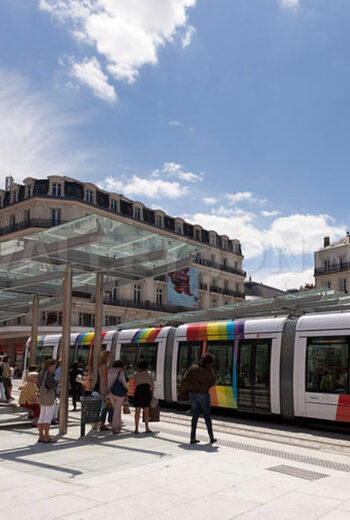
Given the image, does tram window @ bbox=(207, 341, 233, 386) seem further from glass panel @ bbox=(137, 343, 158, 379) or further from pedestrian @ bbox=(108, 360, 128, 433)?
pedestrian @ bbox=(108, 360, 128, 433)

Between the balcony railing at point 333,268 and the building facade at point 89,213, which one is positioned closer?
the building facade at point 89,213

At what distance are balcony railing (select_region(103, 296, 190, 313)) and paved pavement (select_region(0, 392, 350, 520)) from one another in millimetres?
35598

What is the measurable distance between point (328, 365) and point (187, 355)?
183 inches

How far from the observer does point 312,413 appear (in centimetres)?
1138

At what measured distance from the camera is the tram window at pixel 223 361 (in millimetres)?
13344

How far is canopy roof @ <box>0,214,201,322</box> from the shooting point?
31.3 feet

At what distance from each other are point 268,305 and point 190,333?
2299mm

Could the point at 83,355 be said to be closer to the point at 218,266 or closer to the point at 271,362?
the point at 271,362

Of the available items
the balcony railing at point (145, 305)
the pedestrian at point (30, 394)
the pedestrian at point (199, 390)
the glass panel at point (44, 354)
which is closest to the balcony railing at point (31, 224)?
the balcony railing at point (145, 305)

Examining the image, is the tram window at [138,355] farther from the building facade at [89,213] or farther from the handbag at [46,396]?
the building facade at [89,213]

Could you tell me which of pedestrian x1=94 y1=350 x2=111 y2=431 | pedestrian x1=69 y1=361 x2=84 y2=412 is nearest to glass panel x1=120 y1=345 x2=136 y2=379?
pedestrian x1=69 y1=361 x2=84 y2=412

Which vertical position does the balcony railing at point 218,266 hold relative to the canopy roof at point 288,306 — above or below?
above

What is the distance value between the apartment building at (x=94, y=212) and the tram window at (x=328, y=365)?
31.2m

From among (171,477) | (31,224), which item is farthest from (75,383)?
(31,224)
